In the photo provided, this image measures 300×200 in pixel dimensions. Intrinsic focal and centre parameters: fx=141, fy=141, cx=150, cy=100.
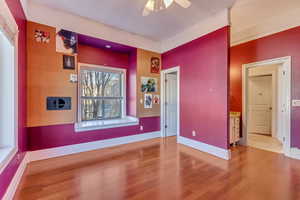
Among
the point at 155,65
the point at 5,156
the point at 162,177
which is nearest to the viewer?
the point at 5,156

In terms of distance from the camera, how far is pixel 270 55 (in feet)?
10.6

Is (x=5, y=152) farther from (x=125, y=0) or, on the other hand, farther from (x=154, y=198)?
(x=125, y=0)

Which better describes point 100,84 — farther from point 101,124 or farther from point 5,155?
point 5,155

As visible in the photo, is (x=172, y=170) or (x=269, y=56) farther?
(x=269, y=56)

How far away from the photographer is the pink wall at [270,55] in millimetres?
2871

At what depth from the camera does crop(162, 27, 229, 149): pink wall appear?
2.95 metres

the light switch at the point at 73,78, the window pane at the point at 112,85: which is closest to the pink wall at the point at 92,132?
the window pane at the point at 112,85

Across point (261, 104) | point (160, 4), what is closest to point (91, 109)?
point (160, 4)

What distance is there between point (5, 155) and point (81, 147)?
5.61 ft

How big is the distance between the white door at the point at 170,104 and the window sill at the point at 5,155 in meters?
3.68

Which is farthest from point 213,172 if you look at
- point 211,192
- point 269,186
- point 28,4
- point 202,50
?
point 28,4

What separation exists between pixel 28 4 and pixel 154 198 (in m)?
3.89

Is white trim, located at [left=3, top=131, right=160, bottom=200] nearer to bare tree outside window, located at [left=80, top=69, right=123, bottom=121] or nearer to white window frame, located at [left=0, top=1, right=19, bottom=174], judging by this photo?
white window frame, located at [left=0, top=1, right=19, bottom=174]

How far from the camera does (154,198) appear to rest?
5.65 feet
